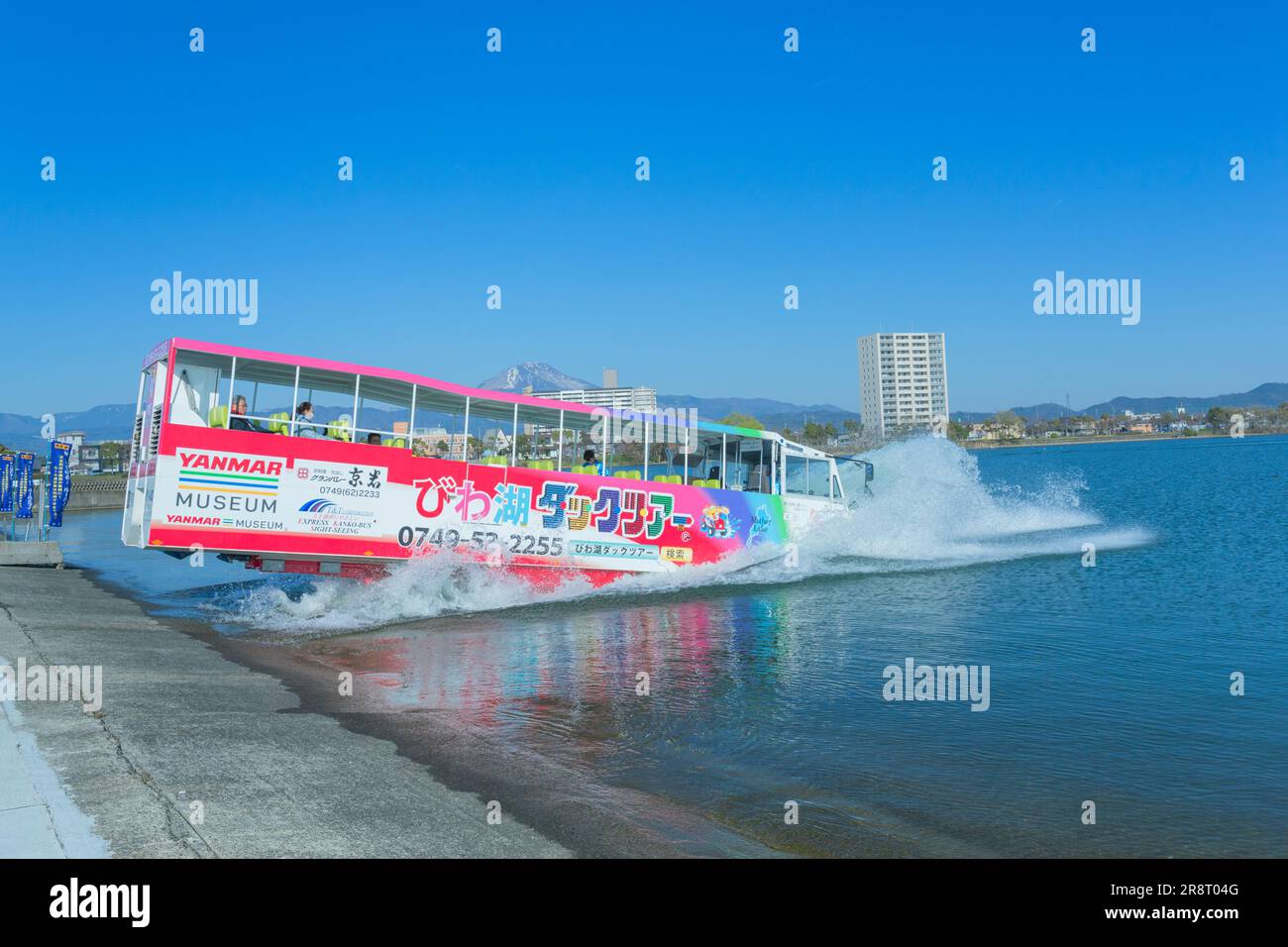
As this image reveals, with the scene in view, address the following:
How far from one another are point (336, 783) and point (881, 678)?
8.02 metres

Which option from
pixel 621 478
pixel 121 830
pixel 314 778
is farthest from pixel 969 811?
pixel 621 478

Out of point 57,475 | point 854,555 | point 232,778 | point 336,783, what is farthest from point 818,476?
point 57,475

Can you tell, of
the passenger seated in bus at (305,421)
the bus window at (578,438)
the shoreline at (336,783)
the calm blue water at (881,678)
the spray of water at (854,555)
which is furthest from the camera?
the bus window at (578,438)

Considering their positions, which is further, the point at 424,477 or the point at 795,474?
the point at 795,474

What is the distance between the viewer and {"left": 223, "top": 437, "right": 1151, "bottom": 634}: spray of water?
18.3 m

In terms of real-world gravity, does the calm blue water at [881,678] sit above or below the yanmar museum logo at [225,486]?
below

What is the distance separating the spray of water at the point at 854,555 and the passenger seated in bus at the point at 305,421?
3.02m

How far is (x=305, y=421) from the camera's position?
16.5 m

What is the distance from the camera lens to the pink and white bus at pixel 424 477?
15.6 meters

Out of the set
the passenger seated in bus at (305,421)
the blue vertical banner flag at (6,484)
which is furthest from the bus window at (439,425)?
the blue vertical banner flag at (6,484)
